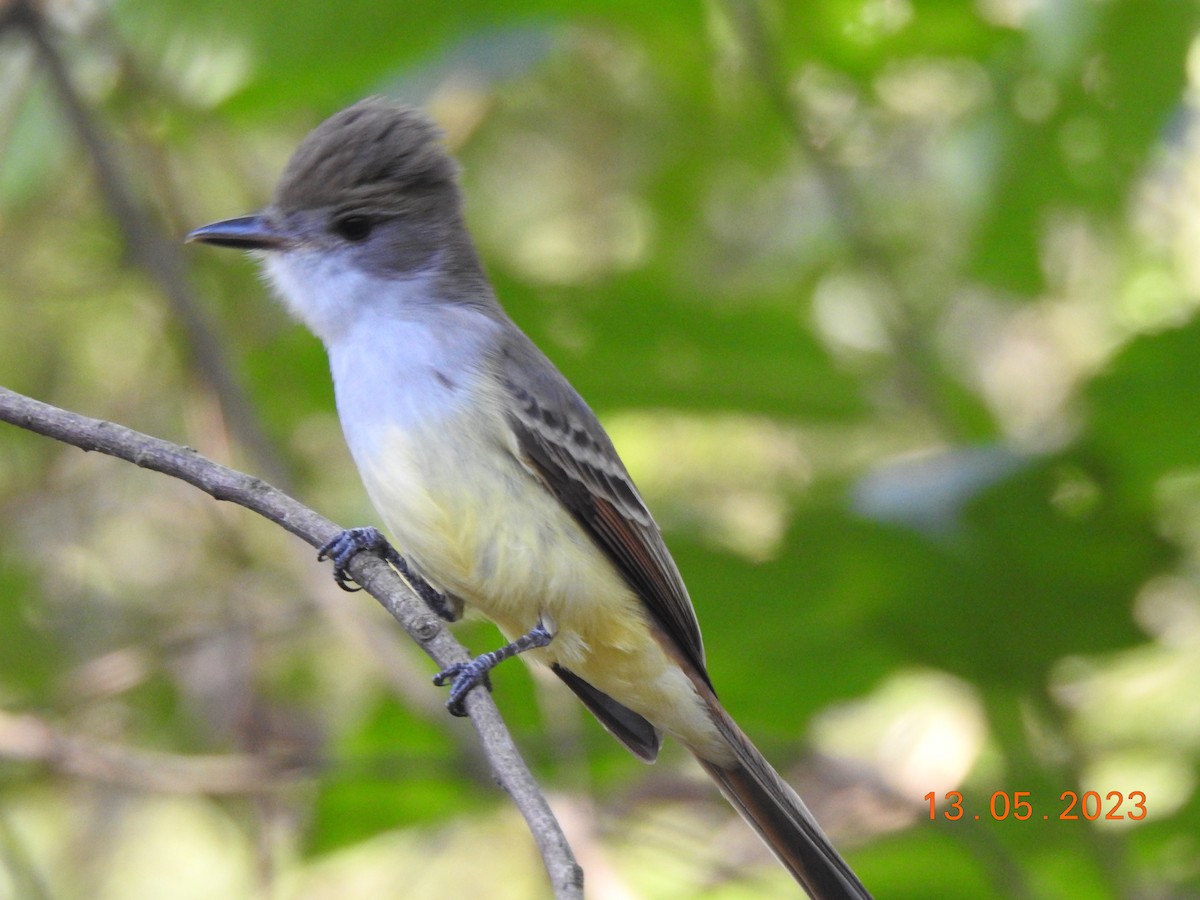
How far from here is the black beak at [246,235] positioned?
10.1ft

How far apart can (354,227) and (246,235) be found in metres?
0.27

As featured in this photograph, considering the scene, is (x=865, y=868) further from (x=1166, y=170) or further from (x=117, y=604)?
(x=117, y=604)

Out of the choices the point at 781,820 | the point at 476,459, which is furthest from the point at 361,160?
the point at 781,820

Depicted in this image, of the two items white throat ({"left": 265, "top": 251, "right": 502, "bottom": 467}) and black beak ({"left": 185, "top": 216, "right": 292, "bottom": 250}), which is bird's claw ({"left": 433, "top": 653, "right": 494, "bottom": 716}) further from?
black beak ({"left": 185, "top": 216, "right": 292, "bottom": 250})

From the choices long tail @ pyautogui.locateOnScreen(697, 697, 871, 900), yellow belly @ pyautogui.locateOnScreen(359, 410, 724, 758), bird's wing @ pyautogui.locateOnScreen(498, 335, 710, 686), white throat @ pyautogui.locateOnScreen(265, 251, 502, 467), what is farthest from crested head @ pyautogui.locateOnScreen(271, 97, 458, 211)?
long tail @ pyautogui.locateOnScreen(697, 697, 871, 900)

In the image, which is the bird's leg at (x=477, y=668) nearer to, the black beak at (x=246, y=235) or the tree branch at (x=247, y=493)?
the tree branch at (x=247, y=493)

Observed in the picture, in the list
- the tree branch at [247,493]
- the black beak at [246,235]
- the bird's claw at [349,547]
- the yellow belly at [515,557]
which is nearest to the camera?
the tree branch at [247,493]

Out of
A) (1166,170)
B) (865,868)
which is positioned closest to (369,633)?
(865,868)

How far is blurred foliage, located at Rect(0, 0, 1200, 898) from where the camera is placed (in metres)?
2.99

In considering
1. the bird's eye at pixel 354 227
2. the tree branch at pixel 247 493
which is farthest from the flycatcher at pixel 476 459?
the tree branch at pixel 247 493

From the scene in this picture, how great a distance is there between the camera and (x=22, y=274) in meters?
5.25

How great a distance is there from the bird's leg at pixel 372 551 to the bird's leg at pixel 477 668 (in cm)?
21

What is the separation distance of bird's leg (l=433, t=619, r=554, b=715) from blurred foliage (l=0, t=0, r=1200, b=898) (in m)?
0.39

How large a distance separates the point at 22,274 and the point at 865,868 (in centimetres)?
377
